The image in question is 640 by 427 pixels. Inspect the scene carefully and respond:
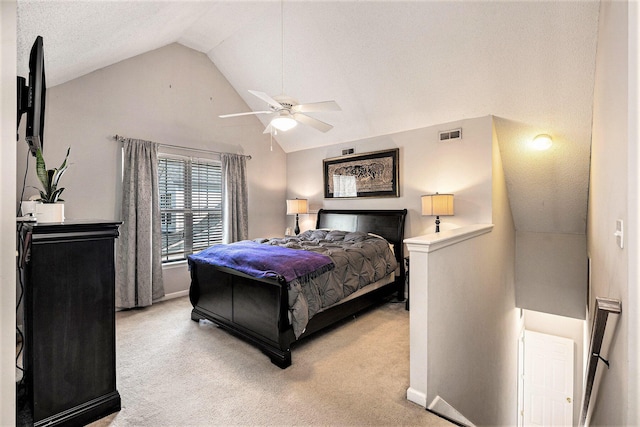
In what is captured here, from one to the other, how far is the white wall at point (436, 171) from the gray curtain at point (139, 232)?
266cm

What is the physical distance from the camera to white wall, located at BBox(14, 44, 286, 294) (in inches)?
138

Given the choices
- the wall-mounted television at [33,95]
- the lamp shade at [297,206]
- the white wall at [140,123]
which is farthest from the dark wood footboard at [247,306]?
the lamp shade at [297,206]

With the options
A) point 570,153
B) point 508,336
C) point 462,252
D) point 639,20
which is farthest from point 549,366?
point 639,20

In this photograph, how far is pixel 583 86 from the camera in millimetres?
2881

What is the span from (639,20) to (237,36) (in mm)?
4376

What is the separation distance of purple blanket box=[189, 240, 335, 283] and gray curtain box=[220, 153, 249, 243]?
159 centimetres

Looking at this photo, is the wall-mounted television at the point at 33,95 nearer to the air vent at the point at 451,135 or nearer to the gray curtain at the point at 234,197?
the gray curtain at the point at 234,197

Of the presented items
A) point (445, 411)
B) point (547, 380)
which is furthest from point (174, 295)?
point (547, 380)

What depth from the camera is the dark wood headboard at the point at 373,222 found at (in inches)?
173

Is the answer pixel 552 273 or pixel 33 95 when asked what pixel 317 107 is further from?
pixel 552 273

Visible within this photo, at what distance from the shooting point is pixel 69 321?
1.77 meters

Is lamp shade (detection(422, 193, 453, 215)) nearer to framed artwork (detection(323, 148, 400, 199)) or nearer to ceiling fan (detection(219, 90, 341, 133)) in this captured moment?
framed artwork (detection(323, 148, 400, 199))

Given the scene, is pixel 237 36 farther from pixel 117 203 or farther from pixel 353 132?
pixel 117 203

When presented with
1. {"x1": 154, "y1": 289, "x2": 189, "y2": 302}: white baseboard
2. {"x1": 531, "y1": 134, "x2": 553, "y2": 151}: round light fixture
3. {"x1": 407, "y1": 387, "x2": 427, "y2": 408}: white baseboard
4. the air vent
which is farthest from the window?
{"x1": 531, "y1": 134, "x2": 553, "y2": 151}: round light fixture
